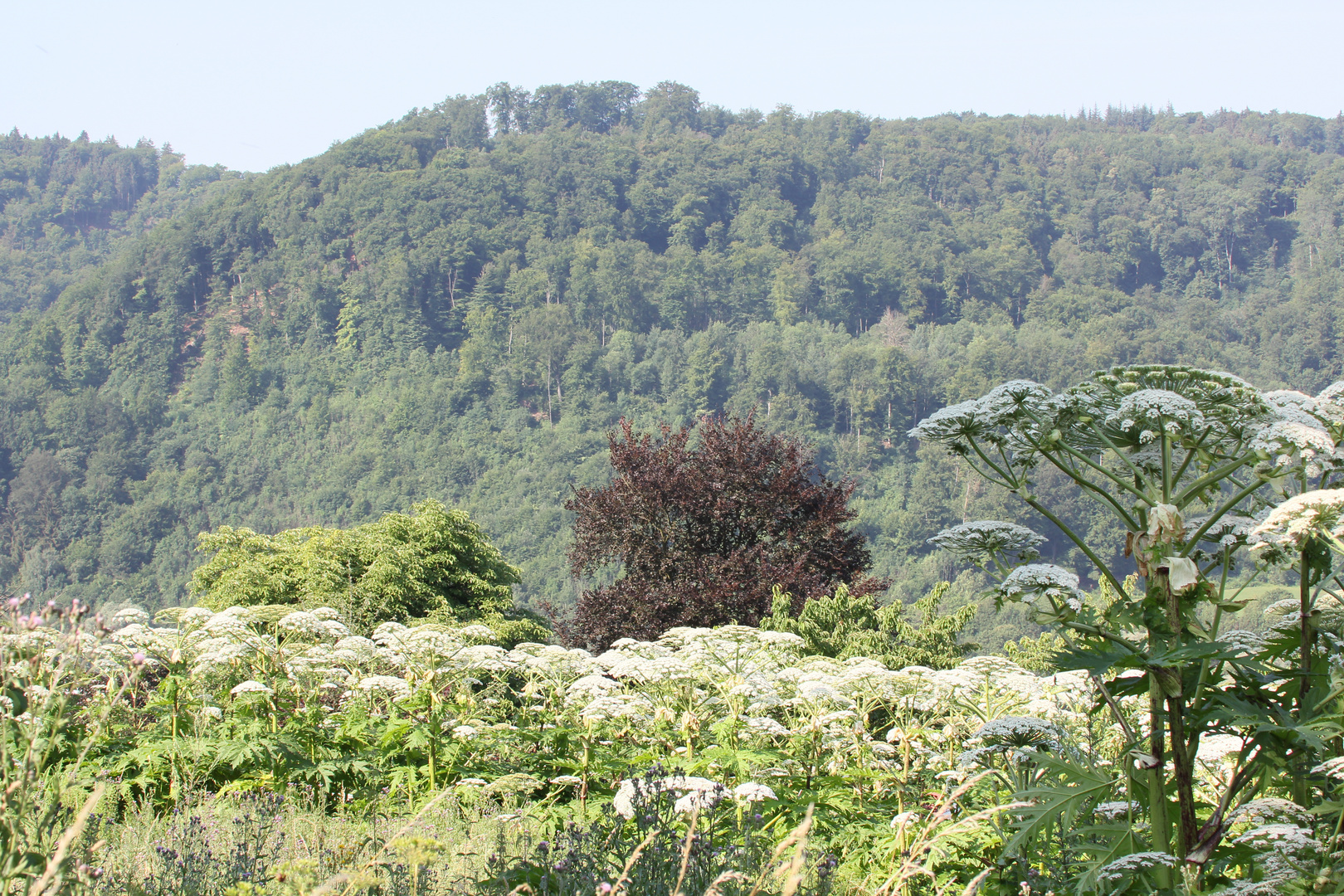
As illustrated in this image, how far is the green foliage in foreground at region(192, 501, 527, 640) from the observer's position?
15.3 m

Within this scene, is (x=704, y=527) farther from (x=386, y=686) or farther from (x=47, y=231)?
(x=47, y=231)

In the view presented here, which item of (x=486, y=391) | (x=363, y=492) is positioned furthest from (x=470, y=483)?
(x=486, y=391)

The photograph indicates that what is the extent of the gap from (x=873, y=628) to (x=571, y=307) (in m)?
134

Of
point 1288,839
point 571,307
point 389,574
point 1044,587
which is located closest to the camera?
point 1288,839

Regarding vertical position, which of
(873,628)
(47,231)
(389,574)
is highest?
(47,231)

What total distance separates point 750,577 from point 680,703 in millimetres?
8842

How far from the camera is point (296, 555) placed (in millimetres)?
17516

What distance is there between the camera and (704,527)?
16.7 meters

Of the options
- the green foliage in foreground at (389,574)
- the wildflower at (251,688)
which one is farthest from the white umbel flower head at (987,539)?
the green foliage in foreground at (389,574)

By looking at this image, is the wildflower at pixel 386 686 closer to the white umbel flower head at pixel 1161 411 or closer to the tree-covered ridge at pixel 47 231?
the white umbel flower head at pixel 1161 411

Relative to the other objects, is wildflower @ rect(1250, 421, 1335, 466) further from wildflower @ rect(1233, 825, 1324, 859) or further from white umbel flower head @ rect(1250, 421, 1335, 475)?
wildflower @ rect(1233, 825, 1324, 859)

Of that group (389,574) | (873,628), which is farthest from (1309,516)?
(389,574)

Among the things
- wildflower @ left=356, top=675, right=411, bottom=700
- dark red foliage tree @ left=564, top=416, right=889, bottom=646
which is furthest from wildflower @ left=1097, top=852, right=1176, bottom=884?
dark red foliage tree @ left=564, top=416, right=889, bottom=646

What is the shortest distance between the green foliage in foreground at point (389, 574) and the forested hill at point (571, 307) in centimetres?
5861
